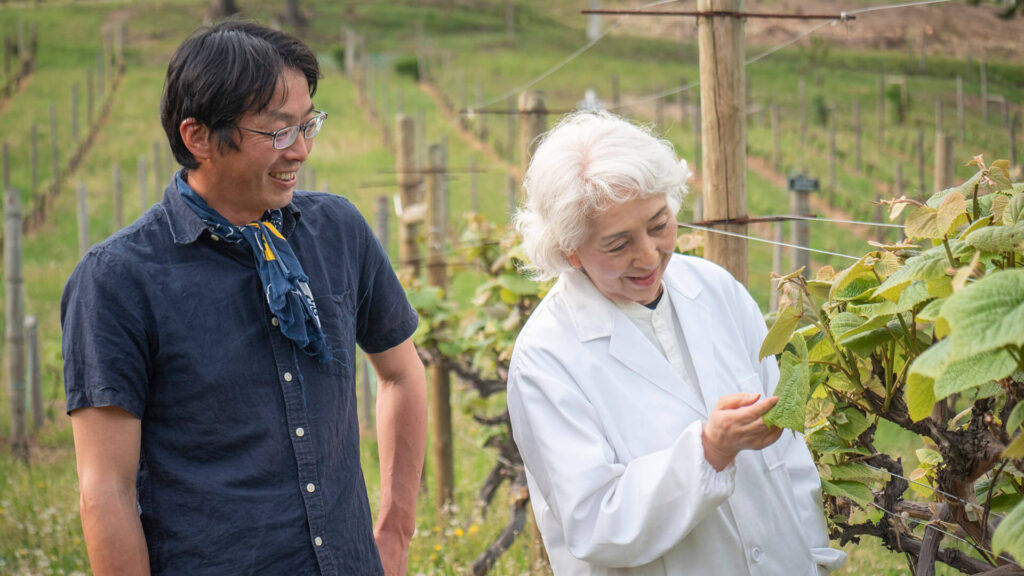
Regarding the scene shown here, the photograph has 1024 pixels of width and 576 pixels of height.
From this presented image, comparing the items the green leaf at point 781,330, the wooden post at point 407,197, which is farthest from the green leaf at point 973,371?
the wooden post at point 407,197

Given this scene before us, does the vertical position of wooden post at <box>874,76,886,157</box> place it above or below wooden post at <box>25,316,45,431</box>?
above

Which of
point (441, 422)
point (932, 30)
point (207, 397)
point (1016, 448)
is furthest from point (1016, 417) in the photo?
point (932, 30)

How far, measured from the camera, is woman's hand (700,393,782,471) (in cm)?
164

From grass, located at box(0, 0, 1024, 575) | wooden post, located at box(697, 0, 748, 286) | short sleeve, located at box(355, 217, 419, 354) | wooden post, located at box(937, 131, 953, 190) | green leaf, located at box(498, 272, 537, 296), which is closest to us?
short sleeve, located at box(355, 217, 419, 354)

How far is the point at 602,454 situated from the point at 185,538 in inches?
30.7

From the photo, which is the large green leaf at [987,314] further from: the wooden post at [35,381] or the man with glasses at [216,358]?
the wooden post at [35,381]

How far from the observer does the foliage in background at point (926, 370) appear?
1260 mm

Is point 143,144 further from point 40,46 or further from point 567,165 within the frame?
point 567,165

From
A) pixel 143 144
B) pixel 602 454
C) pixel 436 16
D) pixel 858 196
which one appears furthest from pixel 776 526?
pixel 436 16

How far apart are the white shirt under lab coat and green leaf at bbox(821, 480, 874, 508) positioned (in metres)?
0.04

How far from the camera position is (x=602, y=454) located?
6.03ft

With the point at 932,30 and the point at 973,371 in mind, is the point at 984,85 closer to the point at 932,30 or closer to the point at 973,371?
the point at 932,30

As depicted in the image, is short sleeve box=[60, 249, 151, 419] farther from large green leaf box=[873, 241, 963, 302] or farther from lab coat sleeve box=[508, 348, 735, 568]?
large green leaf box=[873, 241, 963, 302]

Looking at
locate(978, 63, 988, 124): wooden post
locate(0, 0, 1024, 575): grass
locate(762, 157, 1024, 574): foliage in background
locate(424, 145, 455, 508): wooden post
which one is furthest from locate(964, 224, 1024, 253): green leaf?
locate(978, 63, 988, 124): wooden post
